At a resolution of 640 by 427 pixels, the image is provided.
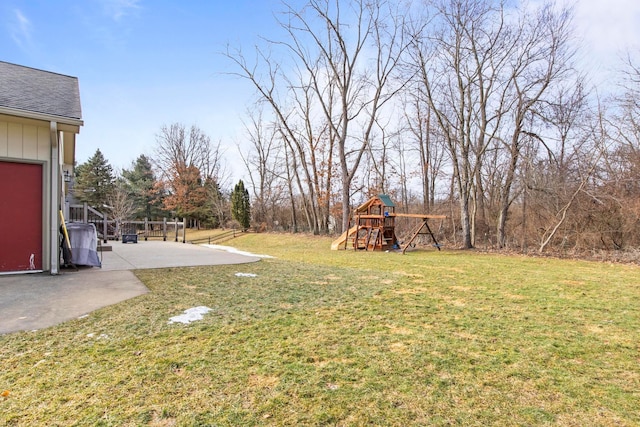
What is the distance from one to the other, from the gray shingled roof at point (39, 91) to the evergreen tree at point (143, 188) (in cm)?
2855

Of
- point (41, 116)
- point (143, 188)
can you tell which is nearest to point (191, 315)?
point (41, 116)

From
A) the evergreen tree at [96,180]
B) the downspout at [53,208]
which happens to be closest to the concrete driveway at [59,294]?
the downspout at [53,208]

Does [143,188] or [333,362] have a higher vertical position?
[143,188]

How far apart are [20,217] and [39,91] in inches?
90.0

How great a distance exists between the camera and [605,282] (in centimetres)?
566

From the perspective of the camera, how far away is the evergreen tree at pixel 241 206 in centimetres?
2702

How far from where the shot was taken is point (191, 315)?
137 inches

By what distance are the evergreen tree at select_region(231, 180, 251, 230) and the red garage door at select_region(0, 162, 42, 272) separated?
848 inches

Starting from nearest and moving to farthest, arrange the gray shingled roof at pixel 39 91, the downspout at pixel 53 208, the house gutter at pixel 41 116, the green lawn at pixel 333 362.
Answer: the green lawn at pixel 333 362
the house gutter at pixel 41 116
the gray shingled roof at pixel 39 91
the downspout at pixel 53 208

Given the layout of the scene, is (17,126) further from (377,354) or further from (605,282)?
(605,282)

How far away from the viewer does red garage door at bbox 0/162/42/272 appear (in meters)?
5.19

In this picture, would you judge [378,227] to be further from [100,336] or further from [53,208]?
[100,336]

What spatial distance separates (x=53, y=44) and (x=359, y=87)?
13.2 metres

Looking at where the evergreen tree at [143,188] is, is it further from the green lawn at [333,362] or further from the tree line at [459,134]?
the green lawn at [333,362]
